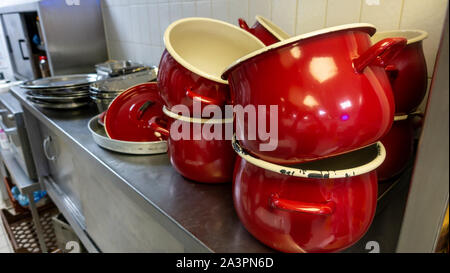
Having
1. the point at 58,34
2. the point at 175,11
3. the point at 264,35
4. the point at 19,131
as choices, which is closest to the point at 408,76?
the point at 264,35

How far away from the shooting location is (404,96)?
2.10 ft

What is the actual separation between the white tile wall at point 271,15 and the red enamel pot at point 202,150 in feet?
1.54

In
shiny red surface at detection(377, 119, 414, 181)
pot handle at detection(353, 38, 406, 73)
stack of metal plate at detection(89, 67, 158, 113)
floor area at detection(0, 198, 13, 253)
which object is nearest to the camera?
pot handle at detection(353, 38, 406, 73)

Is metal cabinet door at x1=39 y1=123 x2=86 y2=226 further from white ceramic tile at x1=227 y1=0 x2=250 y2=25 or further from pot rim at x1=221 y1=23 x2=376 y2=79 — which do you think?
pot rim at x1=221 y1=23 x2=376 y2=79

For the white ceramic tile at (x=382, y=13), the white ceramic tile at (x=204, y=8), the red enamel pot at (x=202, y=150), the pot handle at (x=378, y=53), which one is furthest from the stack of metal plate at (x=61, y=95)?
the pot handle at (x=378, y=53)

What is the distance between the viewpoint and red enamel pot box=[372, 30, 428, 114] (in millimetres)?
609

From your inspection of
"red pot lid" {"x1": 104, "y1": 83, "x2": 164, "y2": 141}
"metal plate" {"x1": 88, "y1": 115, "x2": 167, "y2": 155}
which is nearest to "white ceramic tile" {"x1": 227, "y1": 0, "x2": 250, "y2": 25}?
"red pot lid" {"x1": 104, "y1": 83, "x2": 164, "y2": 141}

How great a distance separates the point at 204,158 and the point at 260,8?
0.64m

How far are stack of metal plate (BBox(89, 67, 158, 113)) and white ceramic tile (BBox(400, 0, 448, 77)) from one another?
893 mm

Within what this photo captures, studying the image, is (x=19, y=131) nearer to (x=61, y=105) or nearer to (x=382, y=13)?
(x=61, y=105)

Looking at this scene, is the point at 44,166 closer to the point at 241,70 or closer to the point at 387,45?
the point at 241,70

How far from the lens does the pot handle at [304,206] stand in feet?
1.42

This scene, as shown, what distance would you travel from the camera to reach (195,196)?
676 millimetres
